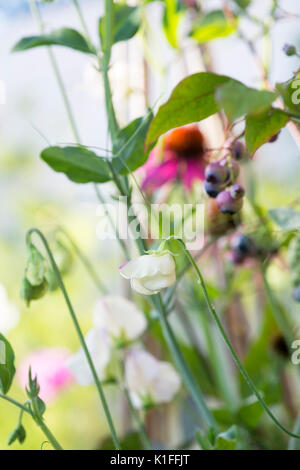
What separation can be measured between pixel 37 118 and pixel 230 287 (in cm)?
74

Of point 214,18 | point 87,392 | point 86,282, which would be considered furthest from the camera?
point 86,282

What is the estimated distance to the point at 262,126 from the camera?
0.78ft

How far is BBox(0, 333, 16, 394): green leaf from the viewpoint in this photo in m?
0.24

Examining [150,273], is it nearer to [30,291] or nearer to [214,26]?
[30,291]

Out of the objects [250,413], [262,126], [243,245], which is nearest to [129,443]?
[250,413]

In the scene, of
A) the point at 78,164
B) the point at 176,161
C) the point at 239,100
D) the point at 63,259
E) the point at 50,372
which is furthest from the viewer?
the point at 50,372

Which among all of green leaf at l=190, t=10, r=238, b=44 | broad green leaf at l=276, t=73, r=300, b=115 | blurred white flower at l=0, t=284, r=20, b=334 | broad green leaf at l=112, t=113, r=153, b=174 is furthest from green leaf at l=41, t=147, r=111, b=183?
blurred white flower at l=0, t=284, r=20, b=334

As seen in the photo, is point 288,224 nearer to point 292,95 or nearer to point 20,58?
point 292,95

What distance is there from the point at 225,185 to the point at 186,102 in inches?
2.1

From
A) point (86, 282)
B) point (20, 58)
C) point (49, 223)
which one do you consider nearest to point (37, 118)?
point (20, 58)

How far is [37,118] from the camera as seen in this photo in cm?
108

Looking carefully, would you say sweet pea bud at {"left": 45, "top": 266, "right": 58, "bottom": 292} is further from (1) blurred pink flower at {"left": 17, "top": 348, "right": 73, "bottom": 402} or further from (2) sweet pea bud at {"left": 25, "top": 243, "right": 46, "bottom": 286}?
(1) blurred pink flower at {"left": 17, "top": 348, "right": 73, "bottom": 402}

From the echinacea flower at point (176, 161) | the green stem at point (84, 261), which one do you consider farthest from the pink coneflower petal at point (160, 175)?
the green stem at point (84, 261)

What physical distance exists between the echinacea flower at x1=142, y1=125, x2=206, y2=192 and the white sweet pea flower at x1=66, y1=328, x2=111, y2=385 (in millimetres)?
167
